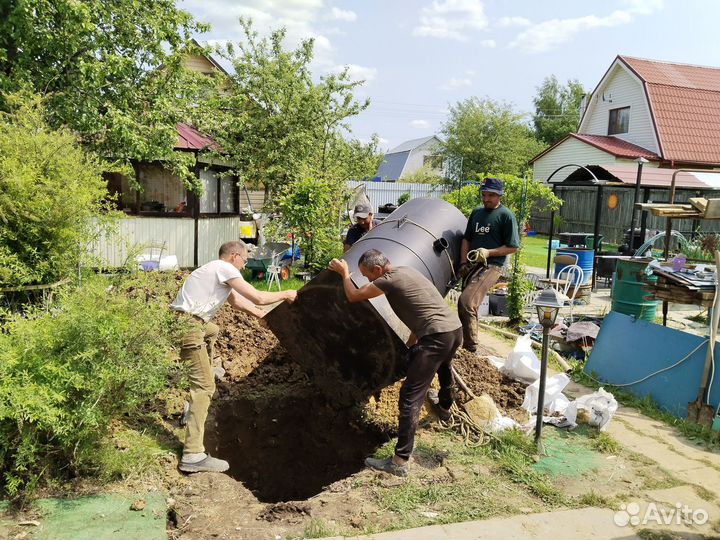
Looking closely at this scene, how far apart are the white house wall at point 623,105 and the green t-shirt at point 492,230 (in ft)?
63.0

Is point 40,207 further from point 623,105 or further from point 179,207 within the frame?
point 623,105

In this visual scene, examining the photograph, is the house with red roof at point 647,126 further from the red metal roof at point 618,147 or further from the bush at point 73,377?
the bush at point 73,377

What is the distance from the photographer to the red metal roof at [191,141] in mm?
12484

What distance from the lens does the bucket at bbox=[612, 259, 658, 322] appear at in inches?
304

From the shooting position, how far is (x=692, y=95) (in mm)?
23047

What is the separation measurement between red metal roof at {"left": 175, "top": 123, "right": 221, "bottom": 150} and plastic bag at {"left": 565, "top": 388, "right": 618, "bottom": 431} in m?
9.89

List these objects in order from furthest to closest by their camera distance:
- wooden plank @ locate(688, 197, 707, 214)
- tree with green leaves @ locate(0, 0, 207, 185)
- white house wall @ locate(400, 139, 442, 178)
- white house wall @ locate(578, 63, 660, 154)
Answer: white house wall @ locate(400, 139, 442, 178)
white house wall @ locate(578, 63, 660, 154)
tree with green leaves @ locate(0, 0, 207, 185)
wooden plank @ locate(688, 197, 707, 214)

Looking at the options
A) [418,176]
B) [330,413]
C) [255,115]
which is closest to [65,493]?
[330,413]

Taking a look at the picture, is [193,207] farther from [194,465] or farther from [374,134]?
[194,465]

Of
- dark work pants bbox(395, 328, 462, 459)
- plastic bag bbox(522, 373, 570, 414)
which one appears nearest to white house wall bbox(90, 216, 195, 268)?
plastic bag bbox(522, 373, 570, 414)

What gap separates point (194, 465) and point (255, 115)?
1104cm

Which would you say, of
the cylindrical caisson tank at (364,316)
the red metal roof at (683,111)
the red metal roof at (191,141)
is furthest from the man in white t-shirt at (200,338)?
the red metal roof at (683,111)

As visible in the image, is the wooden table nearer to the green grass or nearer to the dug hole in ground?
the green grass

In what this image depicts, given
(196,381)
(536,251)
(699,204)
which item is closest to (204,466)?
(196,381)
